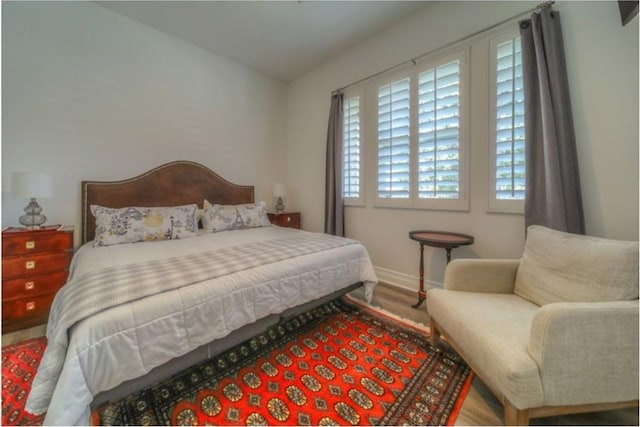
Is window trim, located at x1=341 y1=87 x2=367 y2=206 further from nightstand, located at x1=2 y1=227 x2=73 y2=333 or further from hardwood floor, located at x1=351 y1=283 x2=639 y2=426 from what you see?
nightstand, located at x1=2 y1=227 x2=73 y2=333

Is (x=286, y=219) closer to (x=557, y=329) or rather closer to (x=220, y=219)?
(x=220, y=219)

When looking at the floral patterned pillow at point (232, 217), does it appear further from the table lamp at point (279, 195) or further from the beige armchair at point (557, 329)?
the beige armchair at point (557, 329)

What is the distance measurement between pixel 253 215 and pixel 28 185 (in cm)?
192

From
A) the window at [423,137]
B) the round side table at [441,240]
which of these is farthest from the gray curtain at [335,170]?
the round side table at [441,240]

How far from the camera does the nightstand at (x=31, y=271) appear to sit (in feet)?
6.34

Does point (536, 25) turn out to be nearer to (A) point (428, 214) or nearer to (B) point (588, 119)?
(B) point (588, 119)

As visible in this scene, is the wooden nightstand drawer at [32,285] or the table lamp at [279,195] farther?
the table lamp at [279,195]

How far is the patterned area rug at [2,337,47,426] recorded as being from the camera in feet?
3.90

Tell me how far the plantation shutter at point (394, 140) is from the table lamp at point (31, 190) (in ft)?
10.5

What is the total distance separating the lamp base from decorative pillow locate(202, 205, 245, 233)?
1.35 meters

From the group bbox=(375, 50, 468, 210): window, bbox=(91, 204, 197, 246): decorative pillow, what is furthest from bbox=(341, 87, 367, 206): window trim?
bbox=(91, 204, 197, 246): decorative pillow

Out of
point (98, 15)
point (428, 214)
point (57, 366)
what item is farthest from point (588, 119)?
point (98, 15)

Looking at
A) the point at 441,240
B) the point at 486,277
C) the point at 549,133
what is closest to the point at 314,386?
the point at 486,277

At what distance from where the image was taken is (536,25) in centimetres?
188
